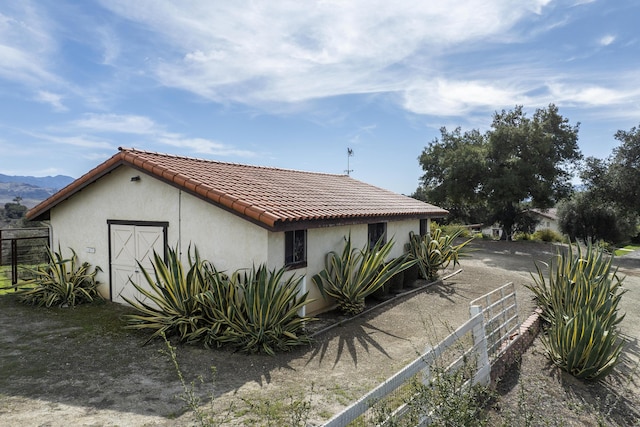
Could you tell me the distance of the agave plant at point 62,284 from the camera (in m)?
9.67

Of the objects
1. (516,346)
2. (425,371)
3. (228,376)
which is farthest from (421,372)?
(516,346)

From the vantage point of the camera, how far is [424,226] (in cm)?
1538

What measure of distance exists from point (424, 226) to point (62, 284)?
11807mm

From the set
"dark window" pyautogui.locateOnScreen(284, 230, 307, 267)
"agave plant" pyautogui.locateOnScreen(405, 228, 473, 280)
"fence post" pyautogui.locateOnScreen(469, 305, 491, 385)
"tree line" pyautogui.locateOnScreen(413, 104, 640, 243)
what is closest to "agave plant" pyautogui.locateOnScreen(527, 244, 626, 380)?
"fence post" pyautogui.locateOnScreen(469, 305, 491, 385)

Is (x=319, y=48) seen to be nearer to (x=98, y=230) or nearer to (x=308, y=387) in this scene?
(x=98, y=230)

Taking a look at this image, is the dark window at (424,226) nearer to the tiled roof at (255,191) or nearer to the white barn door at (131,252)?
the tiled roof at (255,191)

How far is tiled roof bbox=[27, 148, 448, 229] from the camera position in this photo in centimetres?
770

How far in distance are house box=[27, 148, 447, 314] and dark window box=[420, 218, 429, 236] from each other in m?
3.51

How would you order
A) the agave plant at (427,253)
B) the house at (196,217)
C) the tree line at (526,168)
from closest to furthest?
the house at (196,217), the agave plant at (427,253), the tree line at (526,168)

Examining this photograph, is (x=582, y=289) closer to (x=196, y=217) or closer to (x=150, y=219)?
(x=196, y=217)

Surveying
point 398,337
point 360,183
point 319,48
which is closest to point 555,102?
point 360,183

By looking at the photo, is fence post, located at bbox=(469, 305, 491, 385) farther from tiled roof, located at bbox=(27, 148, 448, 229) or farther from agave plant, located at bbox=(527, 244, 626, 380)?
tiled roof, located at bbox=(27, 148, 448, 229)

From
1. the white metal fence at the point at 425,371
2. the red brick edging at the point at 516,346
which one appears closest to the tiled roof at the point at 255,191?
the white metal fence at the point at 425,371

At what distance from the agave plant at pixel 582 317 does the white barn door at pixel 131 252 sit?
321 inches
